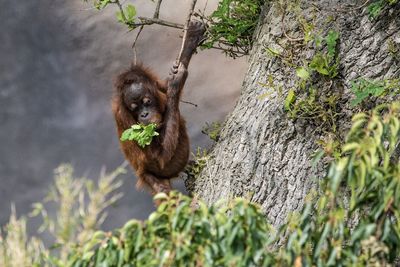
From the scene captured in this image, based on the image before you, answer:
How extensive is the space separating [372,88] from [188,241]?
1662 mm

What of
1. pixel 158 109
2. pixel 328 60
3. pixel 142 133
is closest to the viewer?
pixel 328 60

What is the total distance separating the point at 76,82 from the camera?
6625mm

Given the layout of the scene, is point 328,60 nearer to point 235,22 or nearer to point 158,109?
point 235,22

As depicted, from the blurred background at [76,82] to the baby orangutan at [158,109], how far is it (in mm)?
1062

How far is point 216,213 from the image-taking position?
2812 mm

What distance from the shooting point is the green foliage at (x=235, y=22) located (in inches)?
201

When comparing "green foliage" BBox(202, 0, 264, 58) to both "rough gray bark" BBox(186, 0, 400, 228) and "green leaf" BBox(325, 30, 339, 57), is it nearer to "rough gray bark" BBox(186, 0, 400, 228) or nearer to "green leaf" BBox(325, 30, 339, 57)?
"rough gray bark" BBox(186, 0, 400, 228)

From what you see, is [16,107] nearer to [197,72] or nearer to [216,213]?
[197,72]

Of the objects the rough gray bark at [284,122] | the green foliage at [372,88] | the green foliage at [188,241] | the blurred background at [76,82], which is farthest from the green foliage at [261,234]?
the blurred background at [76,82]

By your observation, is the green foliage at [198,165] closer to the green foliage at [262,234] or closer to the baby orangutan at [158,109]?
the baby orangutan at [158,109]

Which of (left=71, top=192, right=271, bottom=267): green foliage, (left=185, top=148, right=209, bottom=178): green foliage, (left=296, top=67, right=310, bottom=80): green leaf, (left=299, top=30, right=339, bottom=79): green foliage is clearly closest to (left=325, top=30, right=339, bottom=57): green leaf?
(left=299, top=30, right=339, bottom=79): green foliage

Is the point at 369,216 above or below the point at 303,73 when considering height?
below

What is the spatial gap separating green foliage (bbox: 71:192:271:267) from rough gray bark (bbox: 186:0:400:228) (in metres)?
1.45

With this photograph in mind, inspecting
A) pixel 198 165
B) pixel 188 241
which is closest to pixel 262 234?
pixel 188 241
